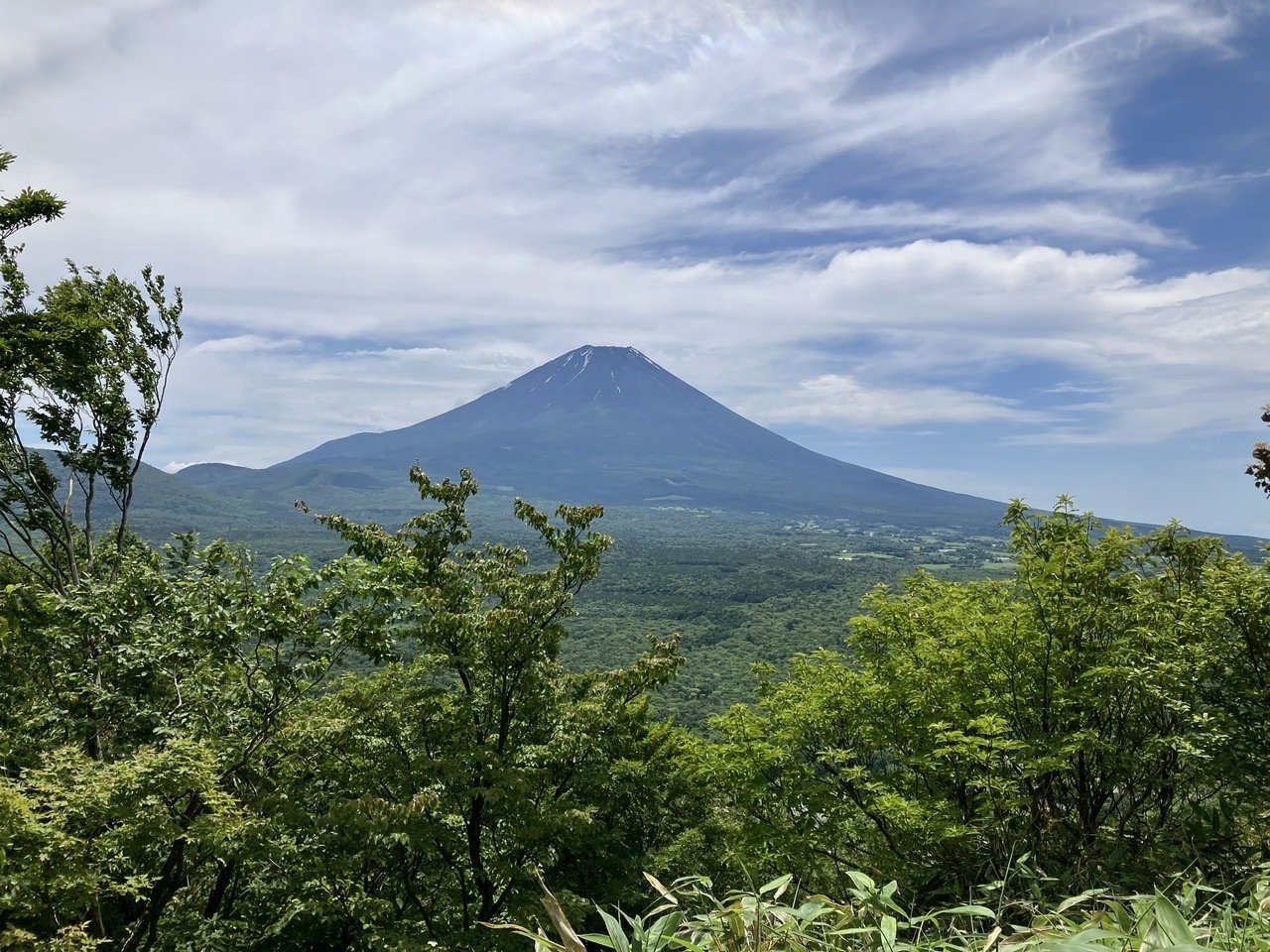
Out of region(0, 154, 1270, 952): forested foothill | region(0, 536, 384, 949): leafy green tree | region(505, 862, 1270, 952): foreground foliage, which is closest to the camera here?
region(505, 862, 1270, 952): foreground foliage

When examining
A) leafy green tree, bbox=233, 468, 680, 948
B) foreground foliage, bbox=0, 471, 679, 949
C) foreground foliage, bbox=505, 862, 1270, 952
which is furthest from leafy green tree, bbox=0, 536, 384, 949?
foreground foliage, bbox=505, 862, 1270, 952

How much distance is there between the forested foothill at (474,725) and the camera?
663 cm

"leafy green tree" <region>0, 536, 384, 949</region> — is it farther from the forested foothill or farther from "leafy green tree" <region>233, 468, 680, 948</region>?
"leafy green tree" <region>233, 468, 680, 948</region>

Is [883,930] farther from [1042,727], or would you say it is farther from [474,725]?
[1042,727]

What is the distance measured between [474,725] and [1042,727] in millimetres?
6443

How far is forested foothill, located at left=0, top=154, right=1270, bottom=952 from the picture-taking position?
6629mm

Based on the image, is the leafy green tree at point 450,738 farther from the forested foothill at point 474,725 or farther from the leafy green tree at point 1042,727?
the leafy green tree at point 1042,727

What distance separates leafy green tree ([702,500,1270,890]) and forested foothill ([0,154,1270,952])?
0.15 feet

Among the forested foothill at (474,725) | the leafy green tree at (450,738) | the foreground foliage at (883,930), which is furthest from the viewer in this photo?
the leafy green tree at (450,738)

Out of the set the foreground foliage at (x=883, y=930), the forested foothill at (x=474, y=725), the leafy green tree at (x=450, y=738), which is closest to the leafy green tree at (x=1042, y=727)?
the forested foothill at (x=474, y=725)


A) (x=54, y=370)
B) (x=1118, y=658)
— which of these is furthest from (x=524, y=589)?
(x=54, y=370)

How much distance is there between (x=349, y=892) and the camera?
865cm

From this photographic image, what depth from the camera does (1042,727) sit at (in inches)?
317

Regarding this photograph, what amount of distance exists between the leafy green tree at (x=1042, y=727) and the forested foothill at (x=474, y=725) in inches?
1.8
